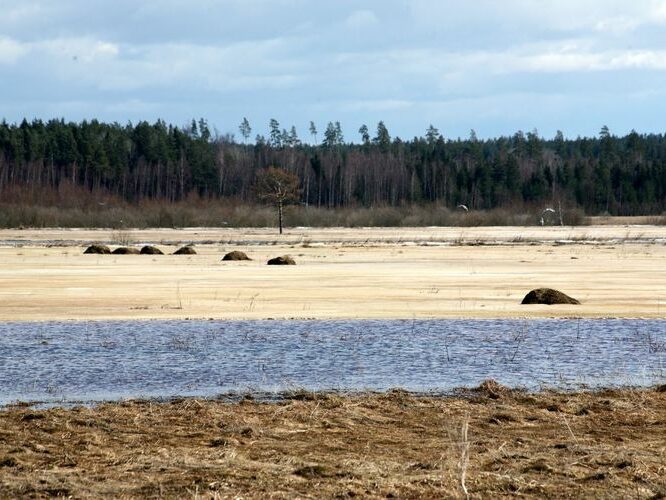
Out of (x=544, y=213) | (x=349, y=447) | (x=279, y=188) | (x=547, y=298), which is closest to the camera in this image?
(x=349, y=447)

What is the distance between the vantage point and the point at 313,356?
21.7 metres

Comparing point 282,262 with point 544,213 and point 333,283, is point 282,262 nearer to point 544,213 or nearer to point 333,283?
point 333,283

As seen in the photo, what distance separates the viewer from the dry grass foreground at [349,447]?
10906 millimetres

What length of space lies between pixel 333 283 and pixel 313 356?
62.4 feet

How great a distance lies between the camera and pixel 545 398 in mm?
16703

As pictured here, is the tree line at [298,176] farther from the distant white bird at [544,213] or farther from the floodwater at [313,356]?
the floodwater at [313,356]

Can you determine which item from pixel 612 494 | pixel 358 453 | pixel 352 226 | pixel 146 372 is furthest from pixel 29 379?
pixel 352 226

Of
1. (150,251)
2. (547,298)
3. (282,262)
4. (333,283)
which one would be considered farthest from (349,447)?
(150,251)

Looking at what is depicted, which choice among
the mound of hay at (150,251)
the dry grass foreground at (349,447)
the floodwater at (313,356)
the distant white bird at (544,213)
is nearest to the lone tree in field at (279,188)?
the distant white bird at (544,213)

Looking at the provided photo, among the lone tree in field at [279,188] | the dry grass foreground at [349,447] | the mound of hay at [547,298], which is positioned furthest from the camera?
the lone tree in field at [279,188]

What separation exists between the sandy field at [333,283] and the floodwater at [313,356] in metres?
2.66

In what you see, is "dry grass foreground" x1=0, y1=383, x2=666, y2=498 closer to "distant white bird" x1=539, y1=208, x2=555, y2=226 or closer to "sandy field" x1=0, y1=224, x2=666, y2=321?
"sandy field" x1=0, y1=224, x2=666, y2=321

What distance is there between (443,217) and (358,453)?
12212 centimetres

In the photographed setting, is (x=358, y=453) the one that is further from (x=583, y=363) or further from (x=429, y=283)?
(x=429, y=283)
